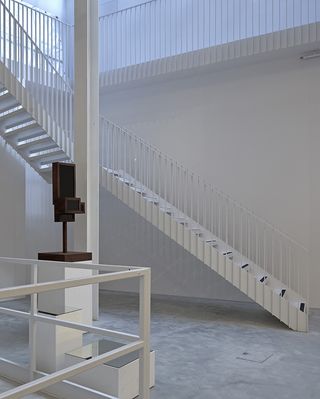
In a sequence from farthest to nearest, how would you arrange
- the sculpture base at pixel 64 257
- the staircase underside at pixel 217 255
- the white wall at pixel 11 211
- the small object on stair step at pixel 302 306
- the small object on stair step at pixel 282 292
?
the white wall at pixel 11 211 → the small object on stair step at pixel 282 292 → the staircase underside at pixel 217 255 → the small object on stair step at pixel 302 306 → the sculpture base at pixel 64 257

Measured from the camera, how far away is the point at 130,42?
8820 mm

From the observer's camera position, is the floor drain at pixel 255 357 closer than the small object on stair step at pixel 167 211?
Yes

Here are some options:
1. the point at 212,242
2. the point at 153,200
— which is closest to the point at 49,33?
the point at 153,200

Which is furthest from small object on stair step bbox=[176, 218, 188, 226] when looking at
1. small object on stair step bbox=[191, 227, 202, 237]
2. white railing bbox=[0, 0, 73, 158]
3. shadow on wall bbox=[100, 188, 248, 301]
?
white railing bbox=[0, 0, 73, 158]

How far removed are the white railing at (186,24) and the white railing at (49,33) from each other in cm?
81

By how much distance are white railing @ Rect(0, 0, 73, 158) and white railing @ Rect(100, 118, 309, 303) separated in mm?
1014

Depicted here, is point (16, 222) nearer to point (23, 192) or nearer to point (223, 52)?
point (23, 192)

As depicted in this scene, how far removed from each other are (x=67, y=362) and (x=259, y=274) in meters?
3.65

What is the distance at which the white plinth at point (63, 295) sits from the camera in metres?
4.64

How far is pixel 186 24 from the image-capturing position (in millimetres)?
8250

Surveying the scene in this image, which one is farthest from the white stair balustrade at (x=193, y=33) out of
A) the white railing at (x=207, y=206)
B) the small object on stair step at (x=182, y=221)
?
the small object on stair step at (x=182, y=221)

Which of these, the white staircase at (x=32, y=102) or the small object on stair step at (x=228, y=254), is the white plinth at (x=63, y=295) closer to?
the small object on stair step at (x=228, y=254)

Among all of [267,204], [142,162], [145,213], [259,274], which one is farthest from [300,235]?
[142,162]

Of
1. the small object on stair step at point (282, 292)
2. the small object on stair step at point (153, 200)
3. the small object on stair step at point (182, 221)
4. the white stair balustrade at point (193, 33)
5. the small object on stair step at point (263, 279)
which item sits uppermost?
the white stair balustrade at point (193, 33)
